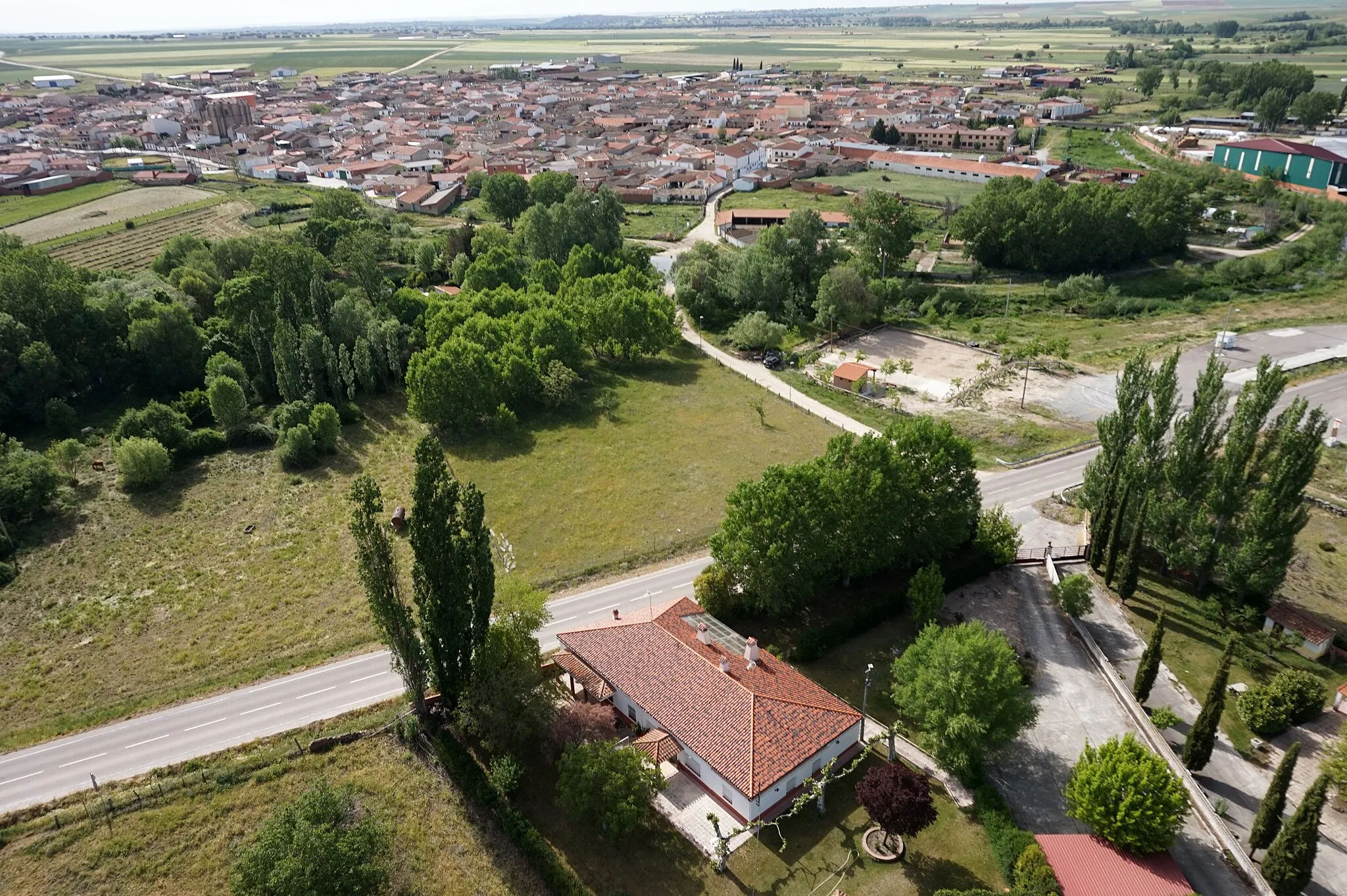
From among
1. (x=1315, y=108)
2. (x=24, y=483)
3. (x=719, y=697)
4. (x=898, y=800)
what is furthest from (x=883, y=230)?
(x=1315, y=108)

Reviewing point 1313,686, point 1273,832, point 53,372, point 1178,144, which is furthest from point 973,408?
point 1178,144

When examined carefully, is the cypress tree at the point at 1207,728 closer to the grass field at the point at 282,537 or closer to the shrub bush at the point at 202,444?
the grass field at the point at 282,537

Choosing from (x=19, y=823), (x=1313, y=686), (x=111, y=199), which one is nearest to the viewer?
(x=19, y=823)

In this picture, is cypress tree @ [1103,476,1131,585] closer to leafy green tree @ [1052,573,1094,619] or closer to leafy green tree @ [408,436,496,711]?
leafy green tree @ [1052,573,1094,619]

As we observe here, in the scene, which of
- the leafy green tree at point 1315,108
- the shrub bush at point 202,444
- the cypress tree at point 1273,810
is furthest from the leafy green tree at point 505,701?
the leafy green tree at point 1315,108

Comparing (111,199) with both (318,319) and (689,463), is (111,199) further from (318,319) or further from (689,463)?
(689,463)
